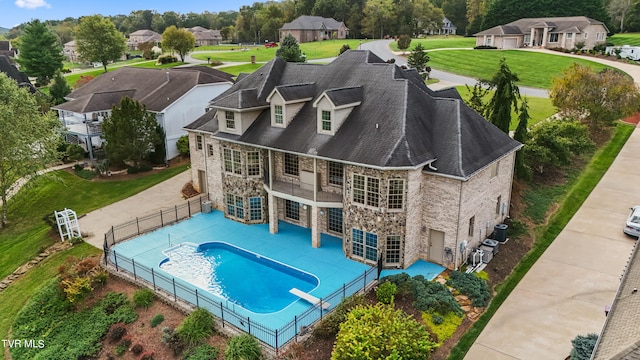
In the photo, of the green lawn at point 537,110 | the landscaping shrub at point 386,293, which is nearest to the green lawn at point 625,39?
the green lawn at point 537,110

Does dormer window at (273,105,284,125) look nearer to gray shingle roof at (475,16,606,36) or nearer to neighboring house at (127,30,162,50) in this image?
gray shingle roof at (475,16,606,36)

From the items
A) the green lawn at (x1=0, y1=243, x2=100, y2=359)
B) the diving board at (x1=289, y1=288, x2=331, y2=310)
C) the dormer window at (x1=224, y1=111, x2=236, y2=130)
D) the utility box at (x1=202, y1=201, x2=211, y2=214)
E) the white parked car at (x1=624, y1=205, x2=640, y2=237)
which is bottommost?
the green lawn at (x1=0, y1=243, x2=100, y2=359)

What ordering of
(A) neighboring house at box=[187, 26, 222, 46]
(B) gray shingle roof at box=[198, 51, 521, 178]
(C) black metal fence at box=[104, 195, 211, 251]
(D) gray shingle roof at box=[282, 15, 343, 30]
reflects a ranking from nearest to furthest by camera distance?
(B) gray shingle roof at box=[198, 51, 521, 178]
(C) black metal fence at box=[104, 195, 211, 251]
(D) gray shingle roof at box=[282, 15, 343, 30]
(A) neighboring house at box=[187, 26, 222, 46]

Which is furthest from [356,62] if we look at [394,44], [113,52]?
[394,44]

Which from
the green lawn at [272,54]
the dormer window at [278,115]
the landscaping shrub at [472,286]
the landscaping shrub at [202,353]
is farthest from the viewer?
the green lawn at [272,54]

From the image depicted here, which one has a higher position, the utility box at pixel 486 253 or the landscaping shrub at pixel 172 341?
the utility box at pixel 486 253

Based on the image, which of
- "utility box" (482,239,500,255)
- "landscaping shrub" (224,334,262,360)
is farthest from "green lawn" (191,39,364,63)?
"landscaping shrub" (224,334,262,360)

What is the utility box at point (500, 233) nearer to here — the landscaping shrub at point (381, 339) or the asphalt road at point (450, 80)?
the landscaping shrub at point (381, 339)

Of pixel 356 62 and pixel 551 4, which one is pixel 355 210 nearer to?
pixel 356 62
